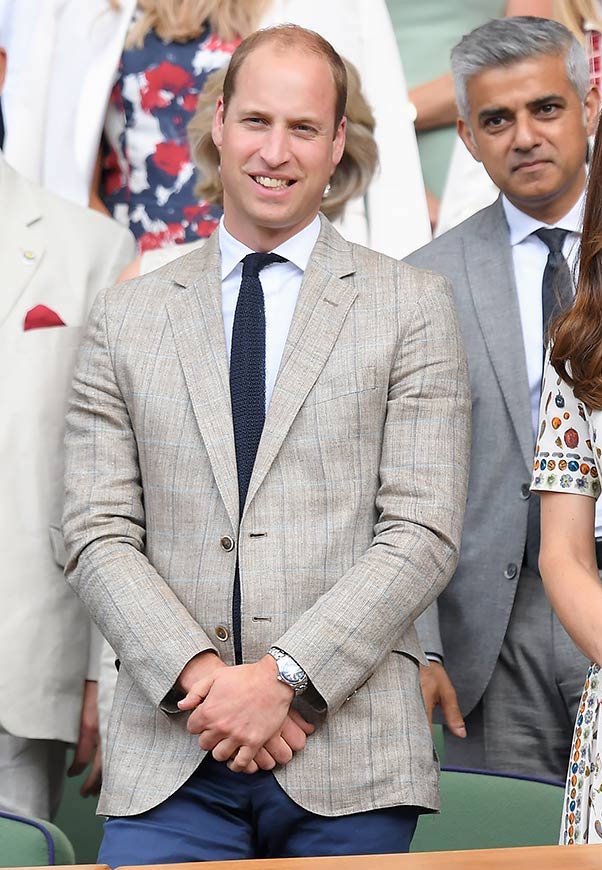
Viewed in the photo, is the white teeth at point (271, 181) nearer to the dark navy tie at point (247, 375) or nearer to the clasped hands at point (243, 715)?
the dark navy tie at point (247, 375)

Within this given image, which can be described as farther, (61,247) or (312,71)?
(61,247)

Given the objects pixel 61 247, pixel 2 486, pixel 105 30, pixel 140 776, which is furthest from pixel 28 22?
pixel 140 776

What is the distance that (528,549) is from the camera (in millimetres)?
2463

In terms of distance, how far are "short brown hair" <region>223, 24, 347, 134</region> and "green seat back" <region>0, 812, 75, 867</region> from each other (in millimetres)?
1056

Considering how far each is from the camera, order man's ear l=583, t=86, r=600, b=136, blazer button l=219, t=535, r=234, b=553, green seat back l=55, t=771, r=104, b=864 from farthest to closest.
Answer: green seat back l=55, t=771, r=104, b=864, man's ear l=583, t=86, r=600, b=136, blazer button l=219, t=535, r=234, b=553

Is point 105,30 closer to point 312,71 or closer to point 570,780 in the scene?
point 312,71

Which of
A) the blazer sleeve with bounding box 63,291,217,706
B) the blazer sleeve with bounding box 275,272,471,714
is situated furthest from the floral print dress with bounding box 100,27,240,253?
the blazer sleeve with bounding box 275,272,471,714

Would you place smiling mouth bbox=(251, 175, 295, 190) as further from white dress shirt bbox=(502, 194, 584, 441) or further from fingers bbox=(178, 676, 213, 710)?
fingers bbox=(178, 676, 213, 710)

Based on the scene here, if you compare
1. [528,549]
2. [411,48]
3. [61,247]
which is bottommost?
[528,549]

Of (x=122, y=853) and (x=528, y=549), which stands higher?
(x=528, y=549)

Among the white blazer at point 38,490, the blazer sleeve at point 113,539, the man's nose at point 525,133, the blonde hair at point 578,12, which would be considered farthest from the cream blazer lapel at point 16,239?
the blonde hair at point 578,12

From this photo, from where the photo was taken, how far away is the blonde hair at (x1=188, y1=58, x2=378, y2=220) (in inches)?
105

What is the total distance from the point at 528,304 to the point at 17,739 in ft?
3.87

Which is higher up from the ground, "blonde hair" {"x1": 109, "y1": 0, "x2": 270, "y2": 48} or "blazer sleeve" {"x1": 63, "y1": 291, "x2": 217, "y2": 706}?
"blonde hair" {"x1": 109, "y1": 0, "x2": 270, "y2": 48}
